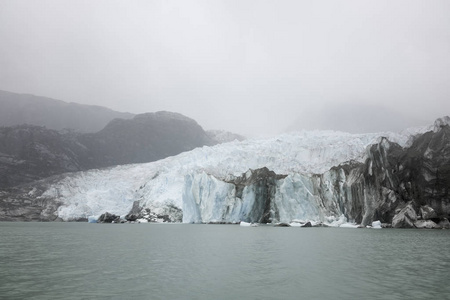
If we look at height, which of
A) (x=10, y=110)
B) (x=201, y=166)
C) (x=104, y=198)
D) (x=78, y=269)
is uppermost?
(x=10, y=110)

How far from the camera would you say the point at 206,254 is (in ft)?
62.2

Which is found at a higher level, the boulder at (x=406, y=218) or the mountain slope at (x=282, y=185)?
the mountain slope at (x=282, y=185)

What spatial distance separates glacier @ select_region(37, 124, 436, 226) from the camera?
53.4 m

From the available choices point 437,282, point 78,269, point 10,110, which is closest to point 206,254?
point 78,269

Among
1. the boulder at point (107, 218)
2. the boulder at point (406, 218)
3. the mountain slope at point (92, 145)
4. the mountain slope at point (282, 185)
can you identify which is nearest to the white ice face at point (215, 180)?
the mountain slope at point (282, 185)

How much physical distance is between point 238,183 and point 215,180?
3980 millimetres

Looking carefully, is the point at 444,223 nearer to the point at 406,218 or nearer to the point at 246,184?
the point at 406,218

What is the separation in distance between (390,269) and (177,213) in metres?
54.2

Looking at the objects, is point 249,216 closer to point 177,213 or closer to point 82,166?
point 177,213

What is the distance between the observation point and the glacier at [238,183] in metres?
53.4

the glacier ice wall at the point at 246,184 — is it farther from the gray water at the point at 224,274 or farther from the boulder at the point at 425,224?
the gray water at the point at 224,274

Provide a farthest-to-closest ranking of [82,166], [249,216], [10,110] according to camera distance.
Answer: [10,110] < [82,166] < [249,216]

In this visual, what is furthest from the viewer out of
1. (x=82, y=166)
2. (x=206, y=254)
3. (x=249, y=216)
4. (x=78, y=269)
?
(x=82, y=166)

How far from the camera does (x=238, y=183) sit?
192ft
